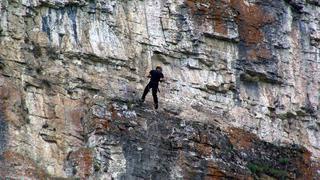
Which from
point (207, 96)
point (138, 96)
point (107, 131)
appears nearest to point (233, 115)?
point (207, 96)

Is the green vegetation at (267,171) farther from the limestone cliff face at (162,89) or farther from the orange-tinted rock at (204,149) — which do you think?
the orange-tinted rock at (204,149)

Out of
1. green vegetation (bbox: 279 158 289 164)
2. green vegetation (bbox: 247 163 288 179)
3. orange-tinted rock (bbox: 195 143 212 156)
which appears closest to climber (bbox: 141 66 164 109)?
orange-tinted rock (bbox: 195 143 212 156)

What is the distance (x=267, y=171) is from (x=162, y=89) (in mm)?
3895

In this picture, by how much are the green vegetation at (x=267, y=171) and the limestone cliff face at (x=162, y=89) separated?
0.13ft

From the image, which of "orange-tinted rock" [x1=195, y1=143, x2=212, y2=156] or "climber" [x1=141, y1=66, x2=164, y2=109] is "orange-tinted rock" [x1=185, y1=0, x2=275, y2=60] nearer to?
"climber" [x1=141, y1=66, x2=164, y2=109]

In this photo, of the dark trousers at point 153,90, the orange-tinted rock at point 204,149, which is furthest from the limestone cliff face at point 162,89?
the dark trousers at point 153,90

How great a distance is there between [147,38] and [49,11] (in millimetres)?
3077

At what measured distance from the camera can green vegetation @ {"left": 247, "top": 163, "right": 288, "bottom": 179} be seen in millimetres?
23875

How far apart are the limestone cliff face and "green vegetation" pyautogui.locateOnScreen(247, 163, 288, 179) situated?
1.6 inches

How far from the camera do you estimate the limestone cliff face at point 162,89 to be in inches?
883

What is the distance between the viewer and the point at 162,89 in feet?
82.2

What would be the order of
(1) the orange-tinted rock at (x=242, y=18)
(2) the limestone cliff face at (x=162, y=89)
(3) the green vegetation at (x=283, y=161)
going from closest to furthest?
(2) the limestone cliff face at (x=162, y=89) < (3) the green vegetation at (x=283, y=161) < (1) the orange-tinted rock at (x=242, y=18)

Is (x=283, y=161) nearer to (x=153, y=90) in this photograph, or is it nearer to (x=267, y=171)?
(x=267, y=171)

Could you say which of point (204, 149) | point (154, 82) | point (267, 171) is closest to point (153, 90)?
point (154, 82)
